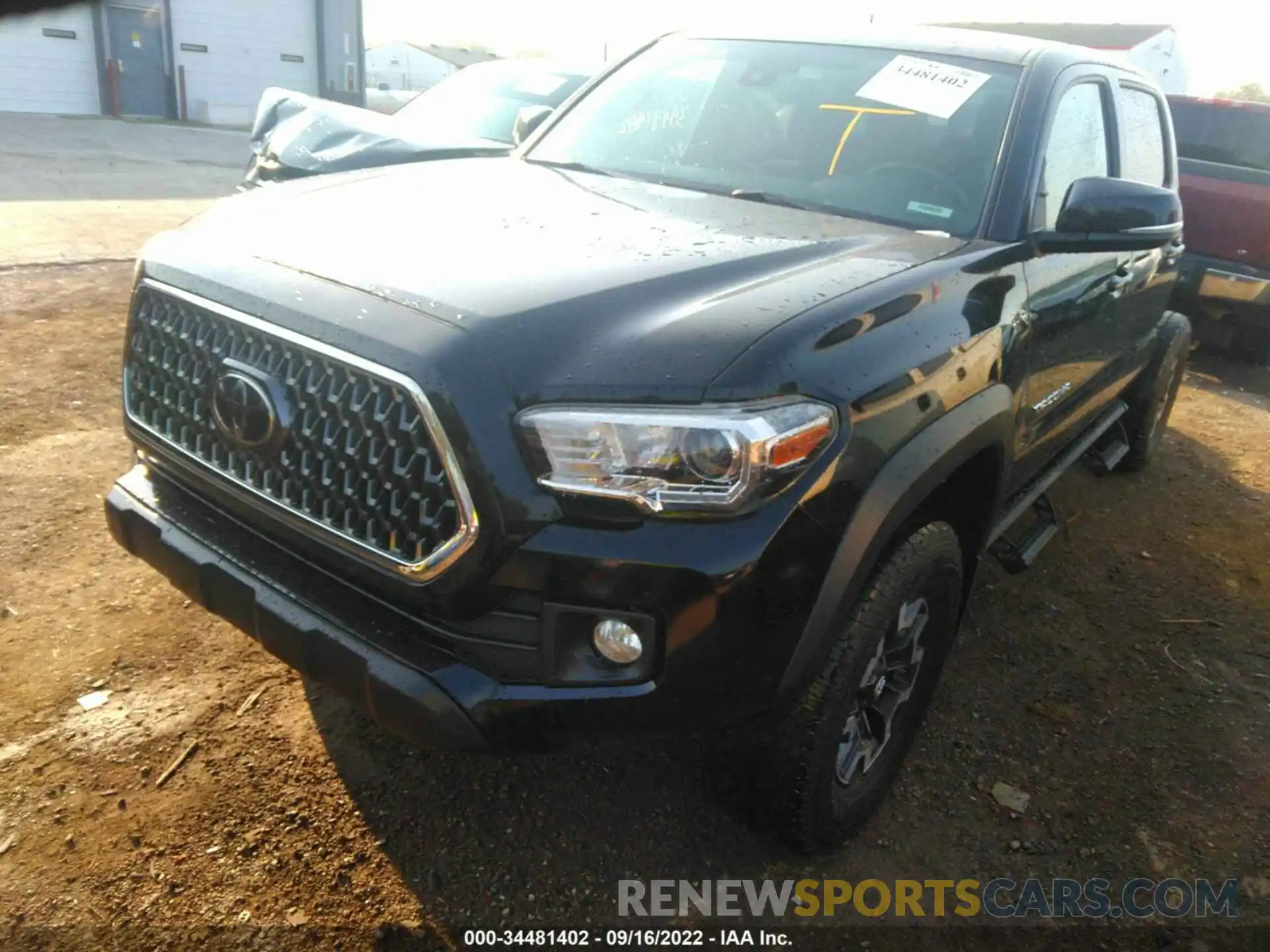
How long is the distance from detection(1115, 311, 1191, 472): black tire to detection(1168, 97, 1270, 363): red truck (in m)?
2.06

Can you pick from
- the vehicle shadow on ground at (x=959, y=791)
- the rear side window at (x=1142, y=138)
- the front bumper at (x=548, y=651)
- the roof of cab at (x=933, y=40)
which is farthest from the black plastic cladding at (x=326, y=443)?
the rear side window at (x=1142, y=138)

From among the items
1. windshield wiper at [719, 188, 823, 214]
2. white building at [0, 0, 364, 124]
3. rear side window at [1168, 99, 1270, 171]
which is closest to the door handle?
windshield wiper at [719, 188, 823, 214]

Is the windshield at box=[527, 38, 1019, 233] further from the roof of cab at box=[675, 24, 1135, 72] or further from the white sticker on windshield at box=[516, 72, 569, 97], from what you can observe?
the white sticker on windshield at box=[516, 72, 569, 97]

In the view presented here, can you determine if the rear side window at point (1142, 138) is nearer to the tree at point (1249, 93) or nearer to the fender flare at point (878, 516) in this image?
the fender flare at point (878, 516)

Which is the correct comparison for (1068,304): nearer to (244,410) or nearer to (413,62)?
(244,410)

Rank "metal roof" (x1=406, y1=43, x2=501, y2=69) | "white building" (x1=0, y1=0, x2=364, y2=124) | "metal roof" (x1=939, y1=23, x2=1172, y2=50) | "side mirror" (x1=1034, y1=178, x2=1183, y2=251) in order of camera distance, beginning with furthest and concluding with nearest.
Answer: "metal roof" (x1=406, y1=43, x2=501, y2=69)
"metal roof" (x1=939, y1=23, x2=1172, y2=50)
"white building" (x1=0, y1=0, x2=364, y2=124)
"side mirror" (x1=1034, y1=178, x2=1183, y2=251)

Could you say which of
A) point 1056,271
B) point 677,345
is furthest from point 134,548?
point 1056,271

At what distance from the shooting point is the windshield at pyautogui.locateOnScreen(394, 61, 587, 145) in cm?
620

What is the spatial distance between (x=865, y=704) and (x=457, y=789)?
41.9 inches

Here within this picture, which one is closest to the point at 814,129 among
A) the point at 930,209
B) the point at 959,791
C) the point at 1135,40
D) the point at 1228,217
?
the point at 930,209

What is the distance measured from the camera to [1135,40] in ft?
122

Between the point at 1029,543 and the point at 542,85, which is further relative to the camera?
the point at 542,85

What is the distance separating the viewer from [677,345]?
181 cm

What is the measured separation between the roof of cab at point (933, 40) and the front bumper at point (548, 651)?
1.96m
